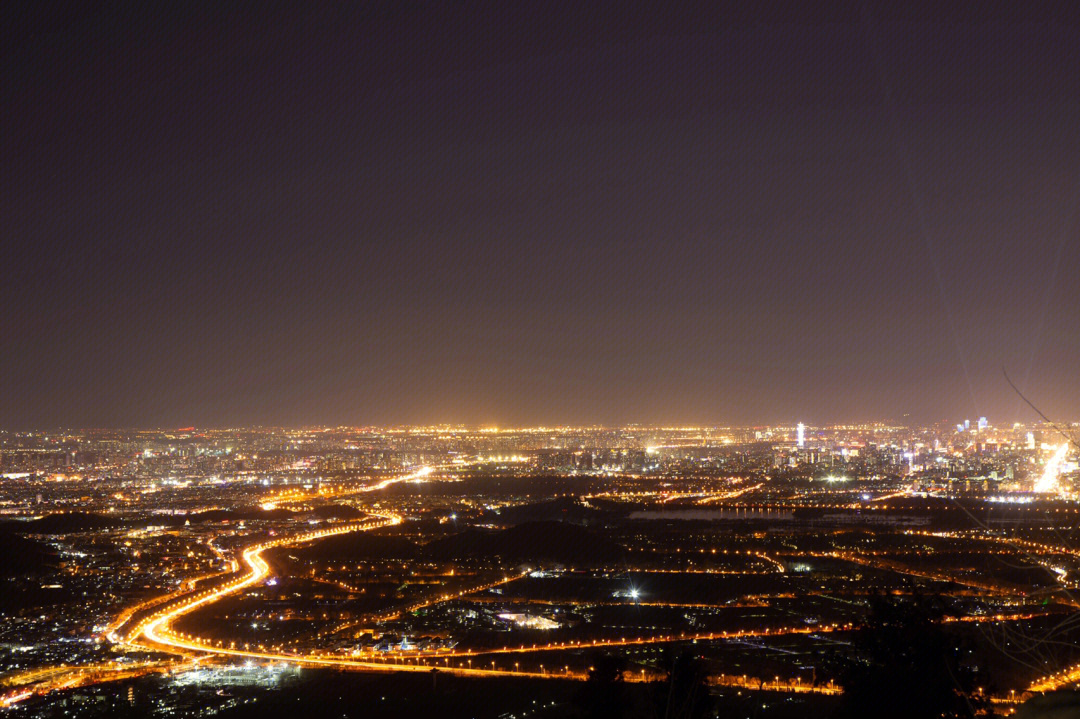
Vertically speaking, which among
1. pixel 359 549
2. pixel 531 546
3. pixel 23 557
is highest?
pixel 23 557

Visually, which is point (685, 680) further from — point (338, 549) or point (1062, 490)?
point (1062, 490)

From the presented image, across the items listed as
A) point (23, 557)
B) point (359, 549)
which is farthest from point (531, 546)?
point (23, 557)

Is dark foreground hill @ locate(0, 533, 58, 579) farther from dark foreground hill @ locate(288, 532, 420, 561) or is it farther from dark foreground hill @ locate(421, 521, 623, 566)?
dark foreground hill @ locate(421, 521, 623, 566)

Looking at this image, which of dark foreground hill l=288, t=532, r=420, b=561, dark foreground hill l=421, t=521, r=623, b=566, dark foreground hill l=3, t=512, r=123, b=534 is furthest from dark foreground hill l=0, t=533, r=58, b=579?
dark foreground hill l=421, t=521, r=623, b=566

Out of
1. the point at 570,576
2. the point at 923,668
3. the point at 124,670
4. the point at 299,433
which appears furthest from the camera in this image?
the point at 299,433

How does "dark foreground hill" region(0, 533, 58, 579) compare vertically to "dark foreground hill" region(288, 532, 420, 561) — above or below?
above

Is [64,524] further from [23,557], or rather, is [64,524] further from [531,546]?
[531,546]

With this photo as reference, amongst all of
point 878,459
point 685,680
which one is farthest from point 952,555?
point 878,459

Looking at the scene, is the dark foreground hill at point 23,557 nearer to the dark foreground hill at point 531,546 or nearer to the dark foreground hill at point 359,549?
the dark foreground hill at point 359,549
